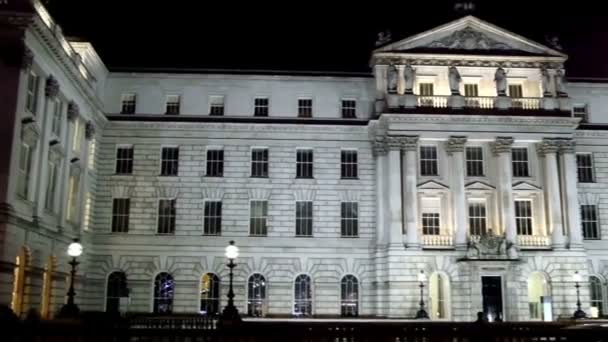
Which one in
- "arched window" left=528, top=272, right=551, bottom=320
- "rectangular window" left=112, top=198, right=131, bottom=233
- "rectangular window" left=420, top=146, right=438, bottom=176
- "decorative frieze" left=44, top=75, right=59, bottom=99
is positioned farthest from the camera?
"rectangular window" left=112, top=198, right=131, bottom=233

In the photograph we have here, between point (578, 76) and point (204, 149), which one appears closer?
point (204, 149)

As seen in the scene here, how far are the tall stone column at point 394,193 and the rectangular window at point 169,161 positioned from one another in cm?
1563

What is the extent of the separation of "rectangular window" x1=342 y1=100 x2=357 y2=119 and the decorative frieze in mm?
21869

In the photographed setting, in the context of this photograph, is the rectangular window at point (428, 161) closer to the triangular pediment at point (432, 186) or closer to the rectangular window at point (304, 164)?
the triangular pediment at point (432, 186)

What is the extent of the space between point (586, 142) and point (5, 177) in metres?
41.0

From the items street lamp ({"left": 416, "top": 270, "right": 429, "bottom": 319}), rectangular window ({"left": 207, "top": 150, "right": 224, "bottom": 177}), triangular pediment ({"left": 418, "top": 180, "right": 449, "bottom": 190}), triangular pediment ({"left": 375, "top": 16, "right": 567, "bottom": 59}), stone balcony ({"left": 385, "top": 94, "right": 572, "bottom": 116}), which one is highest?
triangular pediment ({"left": 375, "top": 16, "right": 567, "bottom": 59})

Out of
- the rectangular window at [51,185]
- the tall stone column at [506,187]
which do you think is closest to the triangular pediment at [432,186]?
the tall stone column at [506,187]

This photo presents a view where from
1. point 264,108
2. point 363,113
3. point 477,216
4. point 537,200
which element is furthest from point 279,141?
point 537,200

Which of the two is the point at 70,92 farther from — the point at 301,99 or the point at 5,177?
the point at 301,99

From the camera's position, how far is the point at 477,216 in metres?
50.4

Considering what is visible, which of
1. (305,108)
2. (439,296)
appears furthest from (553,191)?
(305,108)

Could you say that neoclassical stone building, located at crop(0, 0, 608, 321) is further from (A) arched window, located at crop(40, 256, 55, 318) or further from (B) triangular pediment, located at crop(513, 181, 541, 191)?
(A) arched window, located at crop(40, 256, 55, 318)

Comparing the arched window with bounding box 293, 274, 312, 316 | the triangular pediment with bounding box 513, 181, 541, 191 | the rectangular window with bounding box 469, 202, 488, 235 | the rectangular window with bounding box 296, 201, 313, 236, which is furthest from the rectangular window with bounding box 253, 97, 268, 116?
the triangular pediment with bounding box 513, 181, 541, 191

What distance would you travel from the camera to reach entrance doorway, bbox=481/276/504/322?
47.7 meters
